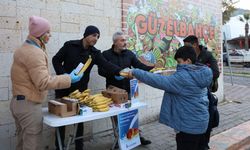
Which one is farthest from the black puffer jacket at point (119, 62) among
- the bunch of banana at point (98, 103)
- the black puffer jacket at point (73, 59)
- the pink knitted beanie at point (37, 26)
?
the pink knitted beanie at point (37, 26)

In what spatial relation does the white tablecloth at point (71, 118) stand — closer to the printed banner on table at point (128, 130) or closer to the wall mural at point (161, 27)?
the printed banner on table at point (128, 130)

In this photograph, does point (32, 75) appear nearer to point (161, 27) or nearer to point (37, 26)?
point (37, 26)

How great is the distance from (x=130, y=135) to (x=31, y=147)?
59.3 inches

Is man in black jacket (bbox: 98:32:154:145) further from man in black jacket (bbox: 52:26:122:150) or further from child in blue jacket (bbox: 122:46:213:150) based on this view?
child in blue jacket (bbox: 122:46:213:150)

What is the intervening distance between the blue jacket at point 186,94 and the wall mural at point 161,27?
2466 mm

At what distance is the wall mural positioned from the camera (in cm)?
565

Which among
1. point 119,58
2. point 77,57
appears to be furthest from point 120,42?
point 77,57

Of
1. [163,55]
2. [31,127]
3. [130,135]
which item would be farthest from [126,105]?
[163,55]

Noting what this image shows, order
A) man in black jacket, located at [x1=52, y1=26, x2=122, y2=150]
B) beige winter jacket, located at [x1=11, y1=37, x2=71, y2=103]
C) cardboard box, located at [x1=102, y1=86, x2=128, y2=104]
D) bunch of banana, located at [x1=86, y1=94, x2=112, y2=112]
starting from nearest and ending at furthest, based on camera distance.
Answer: beige winter jacket, located at [x1=11, y1=37, x2=71, y2=103], bunch of banana, located at [x1=86, y1=94, x2=112, y2=112], cardboard box, located at [x1=102, y1=86, x2=128, y2=104], man in black jacket, located at [x1=52, y1=26, x2=122, y2=150]

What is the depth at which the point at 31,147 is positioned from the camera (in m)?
2.97

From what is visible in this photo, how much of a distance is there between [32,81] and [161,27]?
3.98 metres

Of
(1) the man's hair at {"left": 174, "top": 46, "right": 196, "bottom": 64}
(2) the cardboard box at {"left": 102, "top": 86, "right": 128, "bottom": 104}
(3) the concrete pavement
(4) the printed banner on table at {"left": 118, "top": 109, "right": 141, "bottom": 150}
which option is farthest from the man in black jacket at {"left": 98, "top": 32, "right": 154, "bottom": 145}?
(1) the man's hair at {"left": 174, "top": 46, "right": 196, "bottom": 64}

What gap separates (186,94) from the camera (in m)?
3.07

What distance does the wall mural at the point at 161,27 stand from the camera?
565 centimetres
